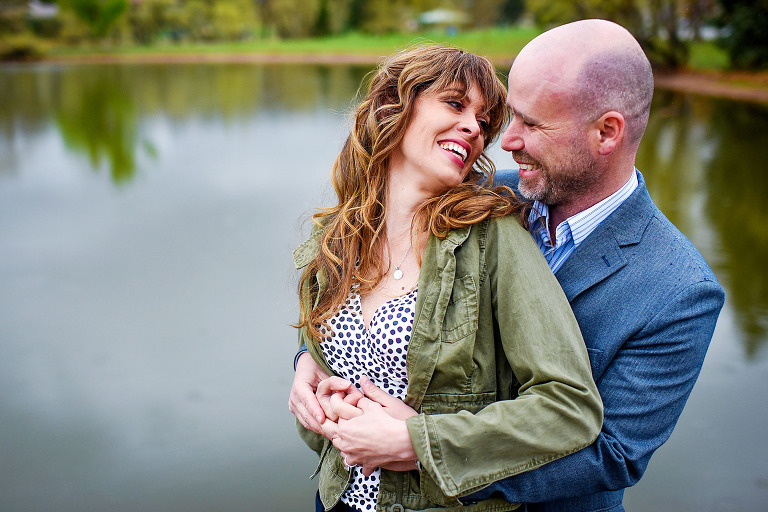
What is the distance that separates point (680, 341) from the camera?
1499 mm

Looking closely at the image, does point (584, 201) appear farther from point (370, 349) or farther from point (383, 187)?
point (370, 349)

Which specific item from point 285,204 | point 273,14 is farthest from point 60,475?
point 273,14

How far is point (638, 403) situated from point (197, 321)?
3.81 metres

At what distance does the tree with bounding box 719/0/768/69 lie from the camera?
17250mm

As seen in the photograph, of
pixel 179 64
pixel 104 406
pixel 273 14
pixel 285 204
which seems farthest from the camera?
pixel 273 14

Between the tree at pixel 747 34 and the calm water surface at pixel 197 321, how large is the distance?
25.5ft

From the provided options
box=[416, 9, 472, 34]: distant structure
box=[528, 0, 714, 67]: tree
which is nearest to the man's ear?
box=[528, 0, 714, 67]: tree

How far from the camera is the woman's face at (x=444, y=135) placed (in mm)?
1761

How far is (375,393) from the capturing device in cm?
162

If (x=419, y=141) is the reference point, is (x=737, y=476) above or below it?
below

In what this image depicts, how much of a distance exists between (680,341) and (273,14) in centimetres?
5112

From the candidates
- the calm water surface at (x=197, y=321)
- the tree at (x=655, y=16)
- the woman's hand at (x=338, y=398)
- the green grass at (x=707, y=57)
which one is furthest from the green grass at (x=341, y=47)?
the woman's hand at (x=338, y=398)

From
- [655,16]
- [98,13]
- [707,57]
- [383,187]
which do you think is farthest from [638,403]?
[98,13]

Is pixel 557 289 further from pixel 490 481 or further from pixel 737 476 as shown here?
pixel 737 476
